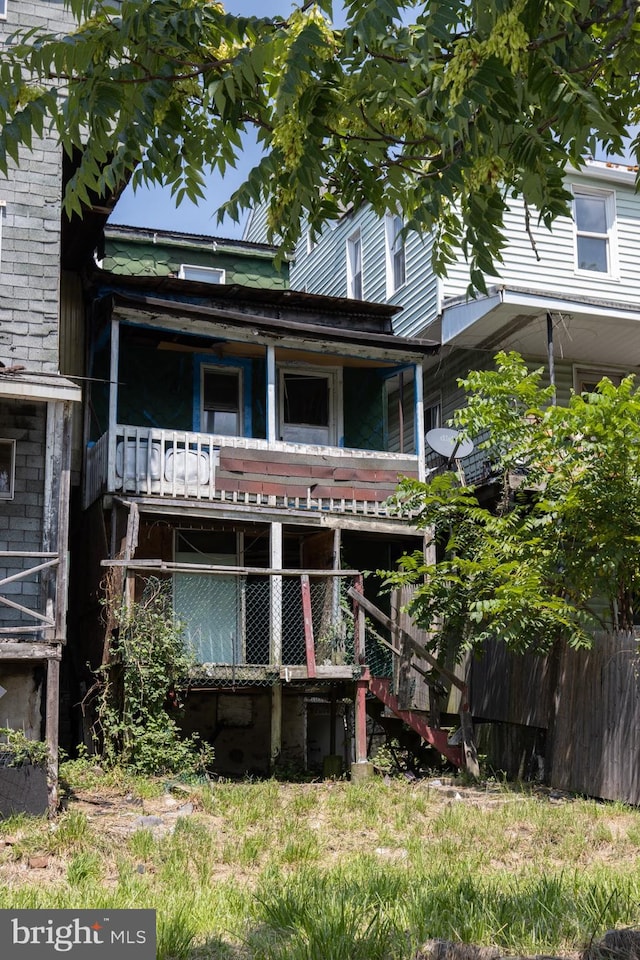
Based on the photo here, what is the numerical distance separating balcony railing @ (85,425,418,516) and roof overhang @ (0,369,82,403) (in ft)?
7.78

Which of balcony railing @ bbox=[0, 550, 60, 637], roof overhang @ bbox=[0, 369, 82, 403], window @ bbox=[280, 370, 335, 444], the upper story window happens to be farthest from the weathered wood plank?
the upper story window

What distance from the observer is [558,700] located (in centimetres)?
1416

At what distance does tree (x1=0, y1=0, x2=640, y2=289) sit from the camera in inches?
168

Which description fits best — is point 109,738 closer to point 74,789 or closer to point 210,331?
point 74,789

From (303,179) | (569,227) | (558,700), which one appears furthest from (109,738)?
(569,227)

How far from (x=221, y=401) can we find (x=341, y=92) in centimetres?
1476

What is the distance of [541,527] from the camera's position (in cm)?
1424

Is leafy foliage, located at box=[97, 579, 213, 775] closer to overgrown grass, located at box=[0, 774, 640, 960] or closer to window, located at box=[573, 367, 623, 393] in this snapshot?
overgrown grass, located at box=[0, 774, 640, 960]

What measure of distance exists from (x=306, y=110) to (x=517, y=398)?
10142 millimetres

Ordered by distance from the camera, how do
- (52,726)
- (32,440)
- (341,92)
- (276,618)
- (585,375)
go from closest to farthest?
(341,92), (52,726), (32,440), (276,618), (585,375)

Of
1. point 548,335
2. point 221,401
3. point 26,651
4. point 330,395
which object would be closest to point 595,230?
point 548,335

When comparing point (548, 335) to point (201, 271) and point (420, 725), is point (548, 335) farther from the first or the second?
point (201, 271)

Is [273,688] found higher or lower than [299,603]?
lower

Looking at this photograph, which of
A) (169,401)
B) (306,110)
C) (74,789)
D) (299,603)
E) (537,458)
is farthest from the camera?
(169,401)
